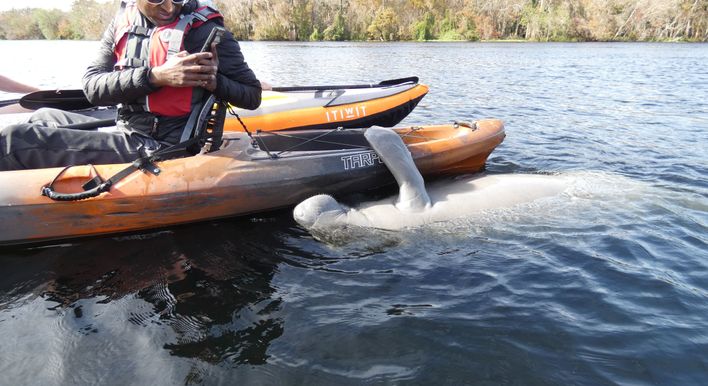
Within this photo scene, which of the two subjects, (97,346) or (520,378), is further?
(97,346)

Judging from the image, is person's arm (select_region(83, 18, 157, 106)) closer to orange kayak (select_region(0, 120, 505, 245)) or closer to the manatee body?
orange kayak (select_region(0, 120, 505, 245))

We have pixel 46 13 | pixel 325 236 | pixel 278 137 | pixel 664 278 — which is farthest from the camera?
pixel 46 13

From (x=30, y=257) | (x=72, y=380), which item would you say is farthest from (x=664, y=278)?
(x=30, y=257)

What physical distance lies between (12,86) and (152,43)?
3.88 meters

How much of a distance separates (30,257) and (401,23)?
64.1 m

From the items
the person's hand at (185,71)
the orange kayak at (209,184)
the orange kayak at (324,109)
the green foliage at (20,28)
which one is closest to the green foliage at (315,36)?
the green foliage at (20,28)

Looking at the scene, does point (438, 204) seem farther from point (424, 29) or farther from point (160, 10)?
point (424, 29)

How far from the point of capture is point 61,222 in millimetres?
4258

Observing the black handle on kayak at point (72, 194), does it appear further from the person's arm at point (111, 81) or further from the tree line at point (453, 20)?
the tree line at point (453, 20)

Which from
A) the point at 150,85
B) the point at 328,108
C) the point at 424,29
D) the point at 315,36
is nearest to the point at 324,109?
the point at 328,108

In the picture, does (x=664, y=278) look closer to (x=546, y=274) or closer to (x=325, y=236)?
(x=546, y=274)

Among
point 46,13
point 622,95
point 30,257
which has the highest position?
point 46,13

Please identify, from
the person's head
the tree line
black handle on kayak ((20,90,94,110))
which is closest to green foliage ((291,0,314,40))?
the tree line

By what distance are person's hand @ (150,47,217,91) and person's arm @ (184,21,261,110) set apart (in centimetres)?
27
